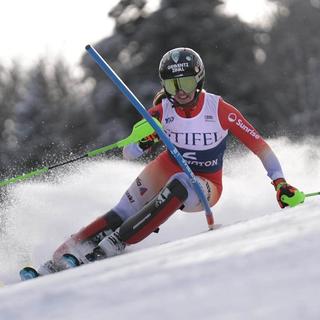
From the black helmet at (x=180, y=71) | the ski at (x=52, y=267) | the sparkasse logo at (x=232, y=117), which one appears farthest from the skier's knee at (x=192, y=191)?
the ski at (x=52, y=267)

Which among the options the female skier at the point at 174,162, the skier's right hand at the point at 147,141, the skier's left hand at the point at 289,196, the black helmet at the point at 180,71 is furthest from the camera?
the skier's right hand at the point at 147,141

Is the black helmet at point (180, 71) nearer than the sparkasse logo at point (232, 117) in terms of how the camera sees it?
Yes

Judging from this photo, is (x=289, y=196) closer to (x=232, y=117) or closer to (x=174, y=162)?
(x=232, y=117)

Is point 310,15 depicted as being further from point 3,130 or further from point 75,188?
point 75,188

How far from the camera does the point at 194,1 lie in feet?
92.7

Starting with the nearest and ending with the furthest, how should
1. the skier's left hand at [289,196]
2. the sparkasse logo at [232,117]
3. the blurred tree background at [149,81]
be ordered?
1. the skier's left hand at [289,196]
2. the sparkasse logo at [232,117]
3. the blurred tree background at [149,81]

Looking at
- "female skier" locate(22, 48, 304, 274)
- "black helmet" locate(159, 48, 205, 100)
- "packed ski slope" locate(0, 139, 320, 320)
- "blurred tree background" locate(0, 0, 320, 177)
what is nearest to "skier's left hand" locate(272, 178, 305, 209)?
"female skier" locate(22, 48, 304, 274)

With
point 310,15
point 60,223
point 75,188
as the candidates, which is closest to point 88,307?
point 60,223

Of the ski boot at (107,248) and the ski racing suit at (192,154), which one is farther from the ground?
the ski racing suit at (192,154)

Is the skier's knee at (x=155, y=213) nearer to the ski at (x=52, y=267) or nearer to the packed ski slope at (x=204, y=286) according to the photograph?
the ski at (x=52, y=267)

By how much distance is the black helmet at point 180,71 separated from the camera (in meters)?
4.89

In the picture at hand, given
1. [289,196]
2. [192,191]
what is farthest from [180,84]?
[289,196]

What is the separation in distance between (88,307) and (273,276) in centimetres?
39

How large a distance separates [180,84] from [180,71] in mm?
93
